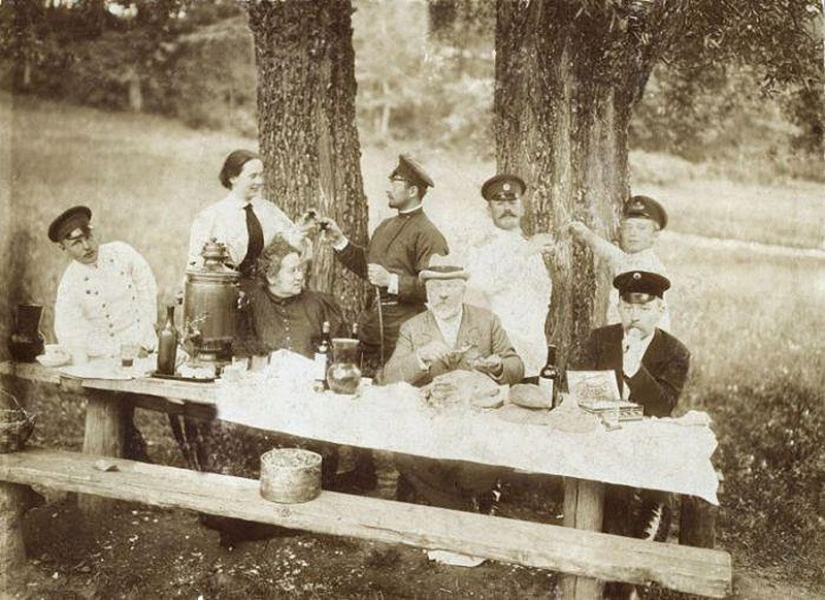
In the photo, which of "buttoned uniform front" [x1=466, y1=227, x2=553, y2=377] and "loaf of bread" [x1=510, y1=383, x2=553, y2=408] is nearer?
"loaf of bread" [x1=510, y1=383, x2=553, y2=408]

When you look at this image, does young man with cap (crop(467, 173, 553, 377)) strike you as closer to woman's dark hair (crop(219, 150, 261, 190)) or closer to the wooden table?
the wooden table

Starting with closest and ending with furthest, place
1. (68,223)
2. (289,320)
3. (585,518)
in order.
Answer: (585,518)
(289,320)
(68,223)

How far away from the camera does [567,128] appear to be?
15.0 feet

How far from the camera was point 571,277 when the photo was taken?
4.54m

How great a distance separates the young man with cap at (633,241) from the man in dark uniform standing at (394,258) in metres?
0.89

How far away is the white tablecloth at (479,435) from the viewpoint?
12.4ft

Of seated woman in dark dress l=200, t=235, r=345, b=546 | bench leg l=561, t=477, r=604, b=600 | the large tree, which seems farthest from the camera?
seated woman in dark dress l=200, t=235, r=345, b=546

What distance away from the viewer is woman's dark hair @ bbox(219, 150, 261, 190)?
4797 mm

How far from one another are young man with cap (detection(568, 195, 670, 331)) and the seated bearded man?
683 millimetres

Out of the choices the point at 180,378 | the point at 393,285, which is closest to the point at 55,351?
the point at 180,378

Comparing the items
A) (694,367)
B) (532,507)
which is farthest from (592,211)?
(532,507)

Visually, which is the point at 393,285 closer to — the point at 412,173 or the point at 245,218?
the point at 412,173

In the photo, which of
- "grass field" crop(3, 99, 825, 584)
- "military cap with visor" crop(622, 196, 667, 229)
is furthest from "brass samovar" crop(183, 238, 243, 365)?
"military cap with visor" crop(622, 196, 667, 229)

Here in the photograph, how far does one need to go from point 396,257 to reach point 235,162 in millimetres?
1170
